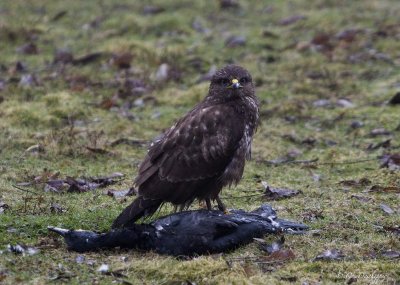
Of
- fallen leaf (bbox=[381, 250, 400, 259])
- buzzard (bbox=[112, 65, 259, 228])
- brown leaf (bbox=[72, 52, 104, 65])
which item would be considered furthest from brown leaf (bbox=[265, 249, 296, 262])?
brown leaf (bbox=[72, 52, 104, 65])

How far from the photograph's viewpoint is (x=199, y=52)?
51.3ft

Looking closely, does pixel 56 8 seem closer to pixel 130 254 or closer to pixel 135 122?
pixel 135 122

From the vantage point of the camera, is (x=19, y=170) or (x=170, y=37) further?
(x=170, y=37)

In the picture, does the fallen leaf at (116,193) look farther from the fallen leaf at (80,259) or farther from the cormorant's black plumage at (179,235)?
the fallen leaf at (80,259)

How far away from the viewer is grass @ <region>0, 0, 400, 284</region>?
21.7ft

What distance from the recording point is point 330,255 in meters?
6.88

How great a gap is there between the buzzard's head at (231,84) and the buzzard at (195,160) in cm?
31

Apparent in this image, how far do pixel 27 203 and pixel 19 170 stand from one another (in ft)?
4.84

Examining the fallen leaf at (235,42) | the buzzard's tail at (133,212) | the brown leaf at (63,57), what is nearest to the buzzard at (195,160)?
the buzzard's tail at (133,212)

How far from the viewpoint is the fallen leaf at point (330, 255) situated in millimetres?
6832

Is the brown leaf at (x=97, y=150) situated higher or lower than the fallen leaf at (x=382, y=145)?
higher

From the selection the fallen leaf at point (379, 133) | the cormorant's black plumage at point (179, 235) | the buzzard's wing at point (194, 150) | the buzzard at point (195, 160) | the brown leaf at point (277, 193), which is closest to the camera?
the cormorant's black plumage at point (179, 235)

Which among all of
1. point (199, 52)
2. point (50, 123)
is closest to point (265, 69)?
point (199, 52)

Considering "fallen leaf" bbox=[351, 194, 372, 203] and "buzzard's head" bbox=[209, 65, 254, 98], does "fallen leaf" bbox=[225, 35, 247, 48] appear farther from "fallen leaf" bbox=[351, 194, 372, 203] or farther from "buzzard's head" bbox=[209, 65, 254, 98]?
"fallen leaf" bbox=[351, 194, 372, 203]
